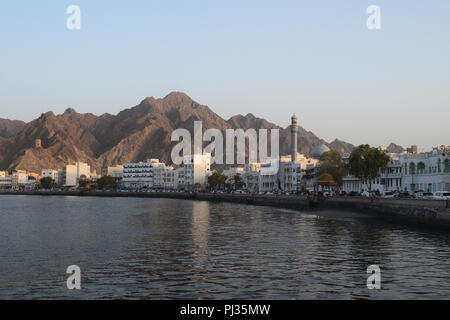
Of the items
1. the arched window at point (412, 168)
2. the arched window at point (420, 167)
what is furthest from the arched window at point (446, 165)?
the arched window at point (412, 168)

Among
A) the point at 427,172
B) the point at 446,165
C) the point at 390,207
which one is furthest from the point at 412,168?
the point at 390,207

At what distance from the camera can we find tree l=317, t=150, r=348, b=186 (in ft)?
555

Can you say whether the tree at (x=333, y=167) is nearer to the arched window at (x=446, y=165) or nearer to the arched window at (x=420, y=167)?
the arched window at (x=420, y=167)

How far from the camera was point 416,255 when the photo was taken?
142 feet

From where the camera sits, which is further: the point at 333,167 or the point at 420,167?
the point at 333,167

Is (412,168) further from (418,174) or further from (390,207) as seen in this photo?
(390,207)

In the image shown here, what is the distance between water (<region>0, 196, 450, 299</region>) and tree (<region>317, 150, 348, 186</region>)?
342ft

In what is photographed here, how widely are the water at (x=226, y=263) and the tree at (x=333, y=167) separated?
10439 cm

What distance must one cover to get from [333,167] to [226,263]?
5320 inches

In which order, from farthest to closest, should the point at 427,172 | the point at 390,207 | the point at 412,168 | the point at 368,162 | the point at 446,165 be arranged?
the point at 412,168
the point at 427,172
the point at 446,165
the point at 368,162
the point at 390,207

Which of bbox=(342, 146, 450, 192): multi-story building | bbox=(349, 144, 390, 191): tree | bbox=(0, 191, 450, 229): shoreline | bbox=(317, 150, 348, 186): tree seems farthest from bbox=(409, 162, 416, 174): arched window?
bbox=(0, 191, 450, 229): shoreline

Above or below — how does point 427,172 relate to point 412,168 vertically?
below

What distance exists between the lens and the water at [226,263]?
97.2ft

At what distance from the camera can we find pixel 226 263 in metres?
39.4
